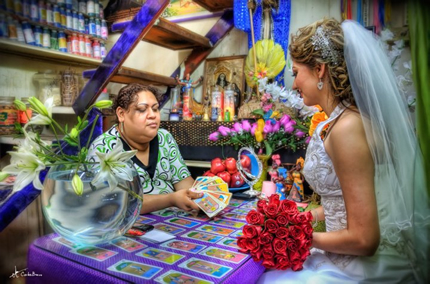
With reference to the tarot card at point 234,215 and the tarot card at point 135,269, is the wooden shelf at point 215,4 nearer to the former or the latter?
the tarot card at point 234,215

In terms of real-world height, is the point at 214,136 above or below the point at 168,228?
above

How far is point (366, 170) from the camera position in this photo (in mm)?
777

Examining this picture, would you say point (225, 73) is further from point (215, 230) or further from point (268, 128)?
point (215, 230)

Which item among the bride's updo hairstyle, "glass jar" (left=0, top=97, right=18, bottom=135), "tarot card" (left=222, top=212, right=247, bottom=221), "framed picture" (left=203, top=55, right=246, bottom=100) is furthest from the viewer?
"framed picture" (left=203, top=55, right=246, bottom=100)

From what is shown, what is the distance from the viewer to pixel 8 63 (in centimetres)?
69

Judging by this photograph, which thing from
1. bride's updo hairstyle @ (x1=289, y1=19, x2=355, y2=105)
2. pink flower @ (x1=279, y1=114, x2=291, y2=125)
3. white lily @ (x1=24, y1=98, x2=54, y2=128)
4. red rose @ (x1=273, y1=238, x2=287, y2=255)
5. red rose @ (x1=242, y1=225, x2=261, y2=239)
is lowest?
red rose @ (x1=273, y1=238, x2=287, y2=255)

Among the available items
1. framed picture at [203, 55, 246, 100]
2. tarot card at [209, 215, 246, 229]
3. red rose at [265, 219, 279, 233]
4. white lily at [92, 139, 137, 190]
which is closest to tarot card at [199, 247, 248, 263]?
red rose at [265, 219, 279, 233]

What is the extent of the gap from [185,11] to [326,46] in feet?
6.14

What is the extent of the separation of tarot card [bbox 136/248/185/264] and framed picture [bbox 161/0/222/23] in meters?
2.00

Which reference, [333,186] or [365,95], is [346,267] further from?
[365,95]

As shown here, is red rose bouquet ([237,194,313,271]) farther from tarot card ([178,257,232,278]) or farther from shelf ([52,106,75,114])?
shelf ([52,106,75,114])

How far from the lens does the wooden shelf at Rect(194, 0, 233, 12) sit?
2.23 m

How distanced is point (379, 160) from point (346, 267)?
0.31 meters

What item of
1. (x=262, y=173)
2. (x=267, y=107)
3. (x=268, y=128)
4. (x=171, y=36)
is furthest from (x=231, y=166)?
(x=171, y=36)
